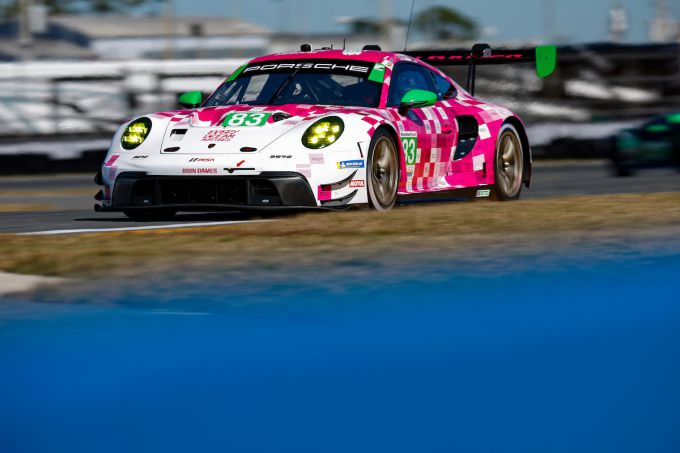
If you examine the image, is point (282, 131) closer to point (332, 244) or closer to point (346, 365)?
point (332, 244)

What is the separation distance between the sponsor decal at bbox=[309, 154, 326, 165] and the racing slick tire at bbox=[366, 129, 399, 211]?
336 millimetres

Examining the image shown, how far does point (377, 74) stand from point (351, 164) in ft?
3.74

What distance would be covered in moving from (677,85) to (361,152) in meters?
14.0

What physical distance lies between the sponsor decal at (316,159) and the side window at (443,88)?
1868 mm

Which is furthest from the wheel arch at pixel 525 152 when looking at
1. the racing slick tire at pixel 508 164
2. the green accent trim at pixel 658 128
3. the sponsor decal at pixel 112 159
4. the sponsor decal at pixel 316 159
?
the green accent trim at pixel 658 128

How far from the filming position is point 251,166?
777 centimetres

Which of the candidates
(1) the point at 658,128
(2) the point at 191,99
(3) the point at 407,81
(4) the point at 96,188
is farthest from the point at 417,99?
(4) the point at 96,188

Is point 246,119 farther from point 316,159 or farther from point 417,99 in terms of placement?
point 417,99

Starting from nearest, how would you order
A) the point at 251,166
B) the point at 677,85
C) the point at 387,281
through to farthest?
the point at 387,281 < the point at 251,166 < the point at 677,85

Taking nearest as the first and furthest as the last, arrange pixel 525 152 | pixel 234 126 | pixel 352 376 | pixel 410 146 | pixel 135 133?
pixel 352 376 → pixel 234 126 → pixel 135 133 → pixel 410 146 → pixel 525 152

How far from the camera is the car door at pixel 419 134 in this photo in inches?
339

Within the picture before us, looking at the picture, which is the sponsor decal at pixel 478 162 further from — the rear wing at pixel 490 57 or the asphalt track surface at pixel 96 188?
the asphalt track surface at pixel 96 188

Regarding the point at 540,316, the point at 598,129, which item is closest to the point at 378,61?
the point at 540,316

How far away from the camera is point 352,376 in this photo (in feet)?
10.2
